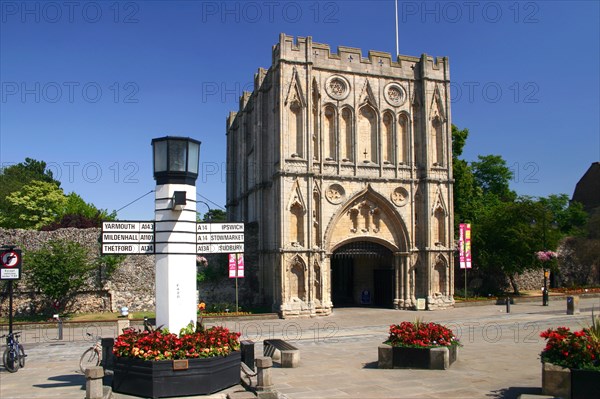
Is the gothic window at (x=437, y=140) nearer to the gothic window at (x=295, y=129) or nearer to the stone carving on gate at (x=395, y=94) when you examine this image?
the stone carving on gate at (x=395, y=94)

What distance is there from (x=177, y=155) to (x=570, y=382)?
8.83 meters

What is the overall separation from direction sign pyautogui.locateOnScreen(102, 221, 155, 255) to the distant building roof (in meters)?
64.4

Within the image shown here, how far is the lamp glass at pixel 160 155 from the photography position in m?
12.0

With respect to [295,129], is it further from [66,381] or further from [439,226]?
[66,381]

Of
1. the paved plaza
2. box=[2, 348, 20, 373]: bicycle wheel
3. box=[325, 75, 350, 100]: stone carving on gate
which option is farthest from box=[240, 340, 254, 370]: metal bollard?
box=[325, 75, 350, 100]: stone carving on gate

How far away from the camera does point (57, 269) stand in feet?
91.9

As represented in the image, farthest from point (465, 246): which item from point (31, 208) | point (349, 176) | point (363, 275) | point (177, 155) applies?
point (31, 208)

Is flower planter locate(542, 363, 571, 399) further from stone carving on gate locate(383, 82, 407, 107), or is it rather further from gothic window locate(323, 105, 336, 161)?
stone carving on gate locate(383, 82, 407, 107)

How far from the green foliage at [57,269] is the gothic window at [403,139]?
62.0 feet

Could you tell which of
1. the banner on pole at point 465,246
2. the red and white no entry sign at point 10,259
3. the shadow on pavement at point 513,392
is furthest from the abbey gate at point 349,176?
the shadow on pavement at point 513,392

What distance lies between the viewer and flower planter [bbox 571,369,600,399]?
9.70 metres

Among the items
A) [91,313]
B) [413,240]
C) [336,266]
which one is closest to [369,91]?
[413,240]

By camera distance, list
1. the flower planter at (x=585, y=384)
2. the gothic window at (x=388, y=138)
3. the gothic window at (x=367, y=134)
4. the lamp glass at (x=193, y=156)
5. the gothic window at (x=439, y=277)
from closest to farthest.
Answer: the flower planter at (x=585, y=384), the lamp glass at (x=193, y=156), the gothic window at (x=367, y=134), the gothic window at (x=439, y=277), the gothic window at (x=388, y=138)

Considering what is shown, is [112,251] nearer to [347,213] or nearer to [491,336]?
[491,336]
